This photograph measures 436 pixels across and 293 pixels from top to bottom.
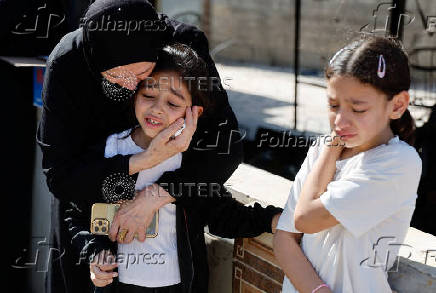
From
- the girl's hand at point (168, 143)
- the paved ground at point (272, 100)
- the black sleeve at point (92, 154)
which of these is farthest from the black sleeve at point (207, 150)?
the paved ground at point (272, 100)

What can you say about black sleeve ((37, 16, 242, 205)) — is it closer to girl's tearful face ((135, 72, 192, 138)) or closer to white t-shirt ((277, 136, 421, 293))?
girl's tearful face ((135, 72, 192, 138))

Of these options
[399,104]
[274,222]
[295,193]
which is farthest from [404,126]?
[274,222]

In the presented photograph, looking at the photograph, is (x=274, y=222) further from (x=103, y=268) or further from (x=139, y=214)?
(x=103, y=268)

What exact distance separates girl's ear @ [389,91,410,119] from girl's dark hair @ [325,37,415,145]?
12 mm

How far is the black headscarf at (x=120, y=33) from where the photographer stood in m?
2.00

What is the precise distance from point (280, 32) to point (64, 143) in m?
10.9

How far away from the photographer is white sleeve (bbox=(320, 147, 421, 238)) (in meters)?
1.62

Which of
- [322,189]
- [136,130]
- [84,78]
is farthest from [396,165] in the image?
[84,78]

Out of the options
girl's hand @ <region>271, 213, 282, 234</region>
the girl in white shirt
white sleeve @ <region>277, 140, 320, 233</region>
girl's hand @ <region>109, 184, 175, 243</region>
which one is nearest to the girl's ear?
the girl in white shirt

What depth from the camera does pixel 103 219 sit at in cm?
205

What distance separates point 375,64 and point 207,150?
2.31ft

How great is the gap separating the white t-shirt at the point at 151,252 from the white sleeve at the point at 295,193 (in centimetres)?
41

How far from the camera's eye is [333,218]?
5.44ft

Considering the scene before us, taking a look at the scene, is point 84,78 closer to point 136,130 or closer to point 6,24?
point 136,130
